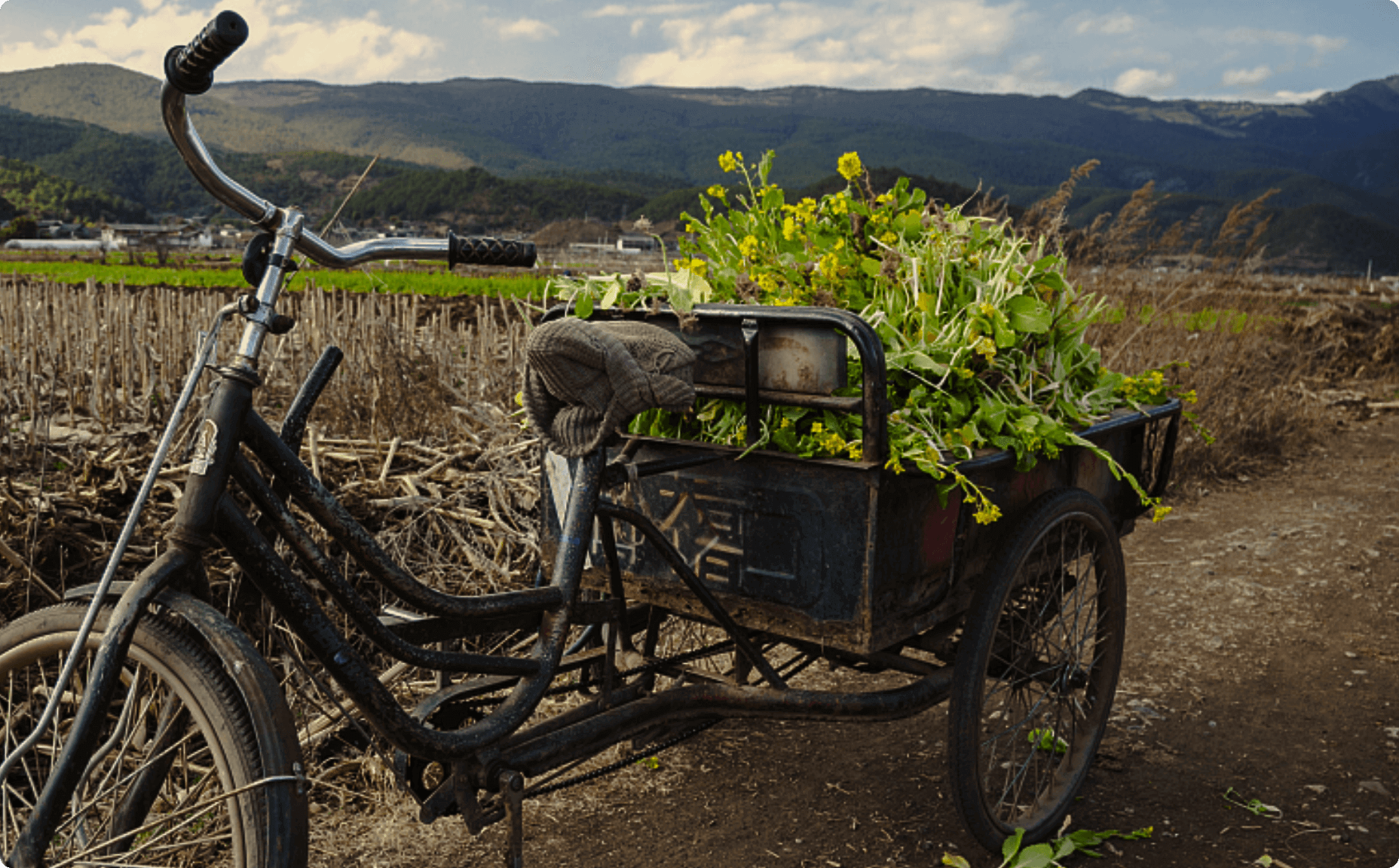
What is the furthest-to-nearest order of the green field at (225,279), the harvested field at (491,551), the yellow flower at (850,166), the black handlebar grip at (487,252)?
the green field at (225,279) → the harvested field at (491,551) → the yellow flower at (850,166) → the black handlebar grip at (487,252)

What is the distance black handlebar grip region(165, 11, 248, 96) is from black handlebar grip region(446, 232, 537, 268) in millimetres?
482

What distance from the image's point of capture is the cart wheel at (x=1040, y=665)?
2.43 m

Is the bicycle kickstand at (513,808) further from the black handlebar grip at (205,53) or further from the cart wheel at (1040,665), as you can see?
the black handlebar grip at (205,53)

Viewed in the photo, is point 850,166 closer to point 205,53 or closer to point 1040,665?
point 1040,665

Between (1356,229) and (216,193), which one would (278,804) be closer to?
(216,193)

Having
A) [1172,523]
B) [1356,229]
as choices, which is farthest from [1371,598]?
[1356,229]

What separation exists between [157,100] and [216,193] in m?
0.17

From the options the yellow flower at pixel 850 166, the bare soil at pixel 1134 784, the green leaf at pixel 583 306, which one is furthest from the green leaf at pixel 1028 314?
the bare soil at pixel 1134 784

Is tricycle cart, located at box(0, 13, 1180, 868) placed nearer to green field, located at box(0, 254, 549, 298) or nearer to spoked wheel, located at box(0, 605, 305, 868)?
spoked wheel, located at box(0, 605, 305, 868)

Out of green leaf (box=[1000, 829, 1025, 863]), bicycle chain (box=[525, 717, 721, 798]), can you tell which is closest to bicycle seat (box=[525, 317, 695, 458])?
bicycle chain (box=[525, 717, 721, 798])

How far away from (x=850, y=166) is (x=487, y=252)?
4.14 feet

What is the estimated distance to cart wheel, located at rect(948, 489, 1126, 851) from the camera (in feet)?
7.97

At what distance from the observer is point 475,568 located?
408 cm

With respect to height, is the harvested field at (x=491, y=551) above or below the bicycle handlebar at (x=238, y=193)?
below
